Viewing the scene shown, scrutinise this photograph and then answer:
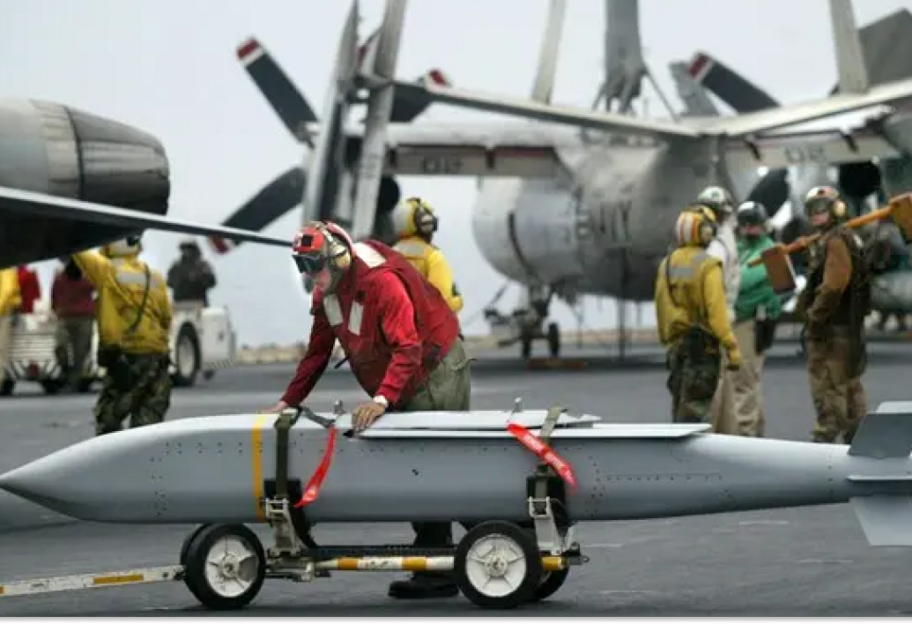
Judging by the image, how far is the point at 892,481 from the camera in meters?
10.1

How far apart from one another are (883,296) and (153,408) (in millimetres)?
24073

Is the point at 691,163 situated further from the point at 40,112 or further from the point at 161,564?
the point at 161,564

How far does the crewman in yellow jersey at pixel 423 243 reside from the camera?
1544cm

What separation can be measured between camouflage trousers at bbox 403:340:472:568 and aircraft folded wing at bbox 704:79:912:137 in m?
22.1

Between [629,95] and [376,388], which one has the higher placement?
[629,95]

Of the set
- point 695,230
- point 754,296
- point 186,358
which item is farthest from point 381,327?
point 186,358

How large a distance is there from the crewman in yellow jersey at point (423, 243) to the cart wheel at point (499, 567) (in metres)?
5.21

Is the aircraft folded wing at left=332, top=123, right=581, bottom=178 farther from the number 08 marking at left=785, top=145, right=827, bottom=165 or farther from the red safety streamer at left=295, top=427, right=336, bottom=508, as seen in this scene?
the red safety streamer at left=295, top=427, right=336, bottom=508

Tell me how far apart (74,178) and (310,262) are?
5.32 m

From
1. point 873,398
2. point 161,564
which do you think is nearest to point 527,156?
point 873,398

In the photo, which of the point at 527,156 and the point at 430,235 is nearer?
the point at 430,235

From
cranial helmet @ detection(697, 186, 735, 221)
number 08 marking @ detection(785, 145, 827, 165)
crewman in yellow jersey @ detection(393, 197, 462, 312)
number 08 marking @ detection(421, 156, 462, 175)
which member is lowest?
crewman in yellow jersey @ detection(393, 197, 462, 312)

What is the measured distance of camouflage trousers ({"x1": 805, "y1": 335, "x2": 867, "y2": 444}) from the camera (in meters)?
17.6

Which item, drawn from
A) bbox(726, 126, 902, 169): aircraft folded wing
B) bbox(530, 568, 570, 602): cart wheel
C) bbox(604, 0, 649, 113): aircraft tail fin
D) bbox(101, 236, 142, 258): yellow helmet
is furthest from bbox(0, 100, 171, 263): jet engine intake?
Answer: bbox(604, 0, 649, 113): aircraft tail fin
